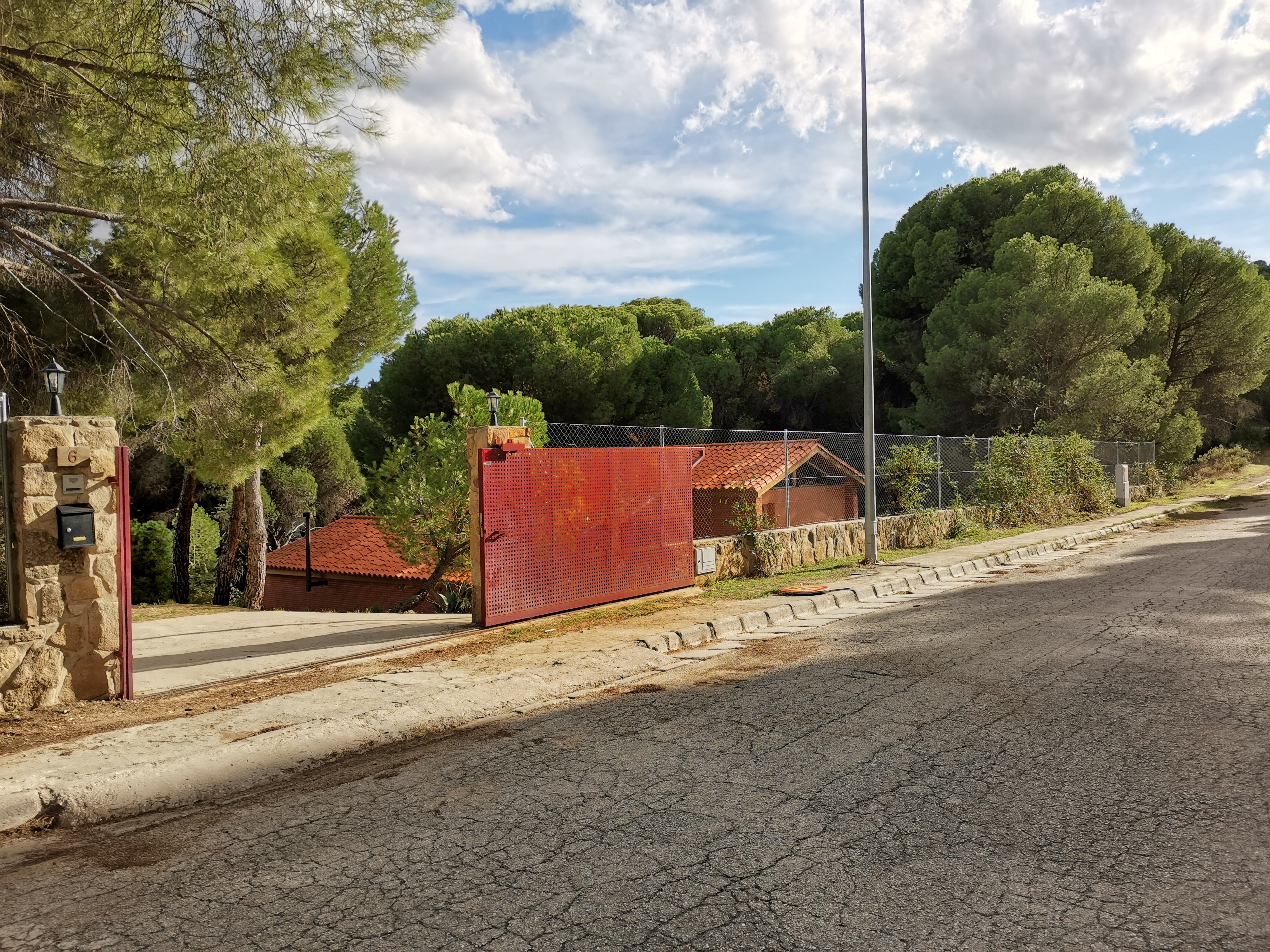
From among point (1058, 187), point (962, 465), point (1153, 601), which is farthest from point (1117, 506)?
point (1153, 601)

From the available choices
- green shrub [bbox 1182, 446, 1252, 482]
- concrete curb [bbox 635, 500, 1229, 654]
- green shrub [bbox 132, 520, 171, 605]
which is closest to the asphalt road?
concrete curb [bbox 635, 500, 1229, 654]

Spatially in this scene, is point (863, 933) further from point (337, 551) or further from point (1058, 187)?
point (1058, 187)

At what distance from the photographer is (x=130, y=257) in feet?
38.1

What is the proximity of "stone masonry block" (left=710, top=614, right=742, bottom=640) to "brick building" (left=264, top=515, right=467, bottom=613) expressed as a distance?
1175 centimetres

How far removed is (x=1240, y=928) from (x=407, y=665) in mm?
6401

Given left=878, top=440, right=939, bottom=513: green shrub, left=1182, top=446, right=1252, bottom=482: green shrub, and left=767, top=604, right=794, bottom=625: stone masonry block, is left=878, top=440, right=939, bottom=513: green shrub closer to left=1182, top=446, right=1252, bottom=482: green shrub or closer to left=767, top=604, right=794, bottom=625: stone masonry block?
left=767, top=604, right=794, bottom=625: stone masonry block

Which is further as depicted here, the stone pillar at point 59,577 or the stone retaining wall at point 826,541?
the stone retaining wall at point 826,541

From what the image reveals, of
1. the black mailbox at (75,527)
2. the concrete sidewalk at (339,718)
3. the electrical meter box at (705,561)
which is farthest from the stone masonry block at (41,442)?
the electrical meter box at (705,561)

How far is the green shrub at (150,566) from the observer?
19.1 metres

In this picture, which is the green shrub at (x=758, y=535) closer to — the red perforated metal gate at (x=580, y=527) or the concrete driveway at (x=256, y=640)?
the red perforated metal gate at (x=580, y=527)

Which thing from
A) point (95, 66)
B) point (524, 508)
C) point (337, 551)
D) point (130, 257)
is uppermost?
point (95, 66)

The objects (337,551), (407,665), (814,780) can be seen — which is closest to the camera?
(814,780)

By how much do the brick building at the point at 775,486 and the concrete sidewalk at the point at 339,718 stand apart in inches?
199

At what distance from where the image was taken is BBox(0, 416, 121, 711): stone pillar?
6098mm
